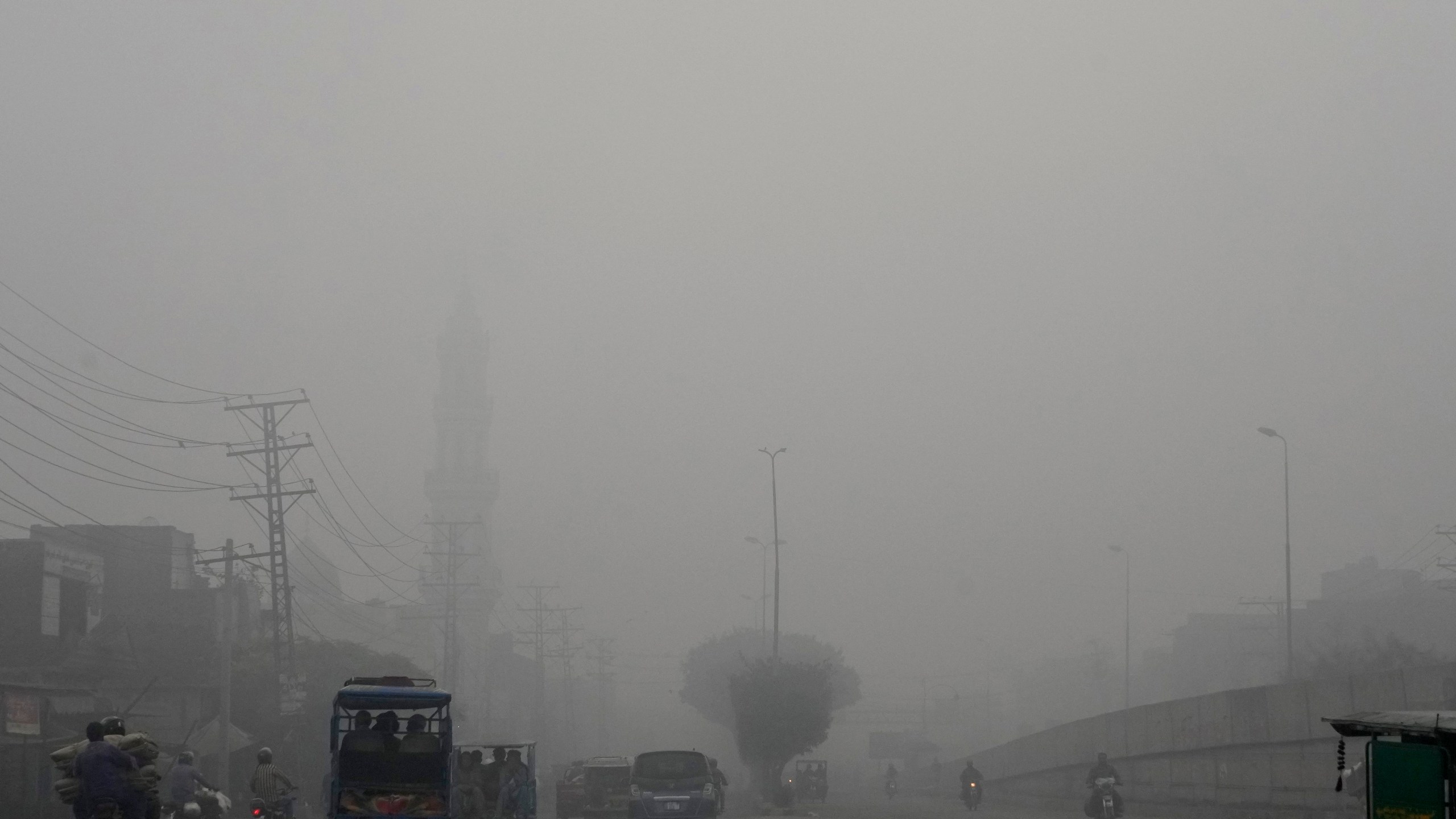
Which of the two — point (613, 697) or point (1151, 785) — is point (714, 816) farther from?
point (613, 697)

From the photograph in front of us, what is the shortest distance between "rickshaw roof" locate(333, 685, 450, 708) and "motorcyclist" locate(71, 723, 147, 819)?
20.7ft

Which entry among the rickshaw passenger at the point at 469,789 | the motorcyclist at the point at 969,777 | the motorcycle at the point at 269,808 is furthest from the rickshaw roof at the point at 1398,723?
the motorcyclist at the point at 969,777

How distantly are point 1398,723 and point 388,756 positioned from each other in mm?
14924

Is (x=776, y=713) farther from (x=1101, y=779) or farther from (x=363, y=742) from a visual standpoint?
(x=363, y=742)

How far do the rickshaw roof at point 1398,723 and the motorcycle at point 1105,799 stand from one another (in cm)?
2006

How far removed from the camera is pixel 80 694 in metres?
38.3

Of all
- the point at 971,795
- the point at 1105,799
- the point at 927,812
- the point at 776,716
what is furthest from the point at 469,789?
the point at 776,716

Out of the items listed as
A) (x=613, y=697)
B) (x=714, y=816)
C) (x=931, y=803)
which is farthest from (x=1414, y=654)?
(x=613, y=697)

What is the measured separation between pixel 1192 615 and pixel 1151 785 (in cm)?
7849

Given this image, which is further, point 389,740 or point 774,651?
point 774,651

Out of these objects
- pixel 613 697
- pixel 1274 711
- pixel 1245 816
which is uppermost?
pixel 1274 711

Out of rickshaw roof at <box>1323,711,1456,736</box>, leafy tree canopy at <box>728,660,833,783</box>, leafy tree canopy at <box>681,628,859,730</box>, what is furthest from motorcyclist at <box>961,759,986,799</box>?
leafy tree canopy at <box>681,628,859,730</box>

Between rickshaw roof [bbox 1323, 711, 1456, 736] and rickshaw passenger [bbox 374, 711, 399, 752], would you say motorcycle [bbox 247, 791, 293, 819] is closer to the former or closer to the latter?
rickshaw passenger [bbox 374, 711, 399, 752]

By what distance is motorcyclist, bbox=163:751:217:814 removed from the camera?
17688 mm
